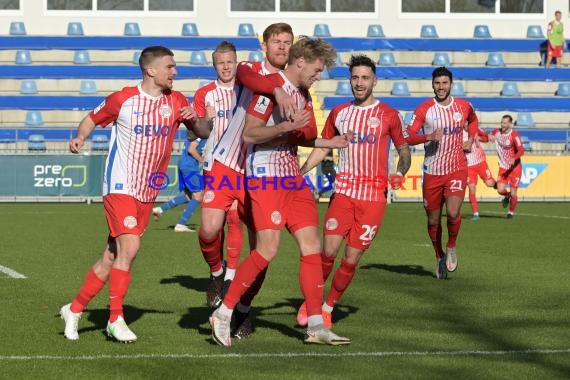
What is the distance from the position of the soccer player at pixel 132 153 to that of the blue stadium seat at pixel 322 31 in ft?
97.0

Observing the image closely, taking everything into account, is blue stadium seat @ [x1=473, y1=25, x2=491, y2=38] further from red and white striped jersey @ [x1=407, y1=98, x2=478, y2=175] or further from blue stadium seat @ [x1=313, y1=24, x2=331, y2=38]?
red and white striped jersey @ [x1=407, y1=98, x2=478, y2=175]

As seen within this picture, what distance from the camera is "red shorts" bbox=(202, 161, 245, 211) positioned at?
9.16 meters

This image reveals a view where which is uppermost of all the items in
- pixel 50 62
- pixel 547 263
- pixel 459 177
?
pixel 50 62

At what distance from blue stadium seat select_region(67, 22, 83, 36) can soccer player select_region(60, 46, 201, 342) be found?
97.2ft

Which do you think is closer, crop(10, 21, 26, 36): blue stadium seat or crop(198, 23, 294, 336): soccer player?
crop(198, 23, 294, 336): soccer player

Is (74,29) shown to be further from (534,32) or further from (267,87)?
(267,87)

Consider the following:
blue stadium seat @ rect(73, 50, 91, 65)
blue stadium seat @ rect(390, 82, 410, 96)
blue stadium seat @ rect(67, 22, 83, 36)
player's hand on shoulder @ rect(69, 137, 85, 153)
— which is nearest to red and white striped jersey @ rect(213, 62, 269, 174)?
player's hand on shoulder @ rect(69, 137, 85, 153)

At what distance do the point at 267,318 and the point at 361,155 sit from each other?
1.53 m

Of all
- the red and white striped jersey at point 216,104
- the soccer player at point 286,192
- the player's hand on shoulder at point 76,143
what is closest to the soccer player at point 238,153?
the soccer player at point 286,192

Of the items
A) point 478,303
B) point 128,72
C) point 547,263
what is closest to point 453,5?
point 128,72

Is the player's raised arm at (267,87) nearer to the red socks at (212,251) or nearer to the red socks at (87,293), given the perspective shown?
the red socks at (87,293)

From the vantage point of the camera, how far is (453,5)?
40.1m

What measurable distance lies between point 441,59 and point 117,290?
29835mm

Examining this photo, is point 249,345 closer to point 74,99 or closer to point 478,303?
point 478,303
